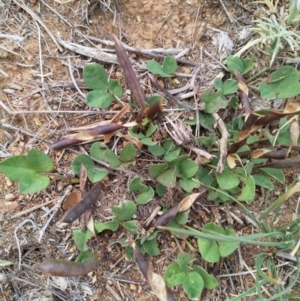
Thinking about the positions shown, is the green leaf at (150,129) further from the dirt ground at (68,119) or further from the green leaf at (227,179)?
the green leaf at (227,179)

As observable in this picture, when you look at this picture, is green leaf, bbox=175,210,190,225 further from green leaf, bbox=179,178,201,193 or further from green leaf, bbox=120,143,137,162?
green leaf, bbox=120,143,137,162

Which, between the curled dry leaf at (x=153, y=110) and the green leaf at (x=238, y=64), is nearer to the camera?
the curled dry leaf at (x=153, y=110)

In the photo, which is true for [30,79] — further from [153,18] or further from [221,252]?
[221,252]

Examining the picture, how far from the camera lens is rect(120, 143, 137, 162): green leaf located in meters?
1.42

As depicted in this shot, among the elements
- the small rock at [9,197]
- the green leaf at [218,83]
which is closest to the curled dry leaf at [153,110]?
the green leaf at [218,83]

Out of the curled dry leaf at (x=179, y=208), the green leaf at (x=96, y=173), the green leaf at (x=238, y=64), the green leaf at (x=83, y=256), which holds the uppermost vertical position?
the green leaf at (x=238, y=64)

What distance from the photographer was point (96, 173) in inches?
57.9

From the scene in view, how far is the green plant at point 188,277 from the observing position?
1.41m

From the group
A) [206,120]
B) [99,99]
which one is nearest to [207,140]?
[206,120]

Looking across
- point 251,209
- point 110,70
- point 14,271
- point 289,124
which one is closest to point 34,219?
point 14,271

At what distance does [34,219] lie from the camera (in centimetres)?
151

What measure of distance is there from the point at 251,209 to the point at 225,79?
0.49m

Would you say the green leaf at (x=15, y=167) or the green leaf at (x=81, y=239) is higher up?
the green leaf at (x=15, y=167)

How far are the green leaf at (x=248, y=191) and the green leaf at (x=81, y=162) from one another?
1.69 feet
